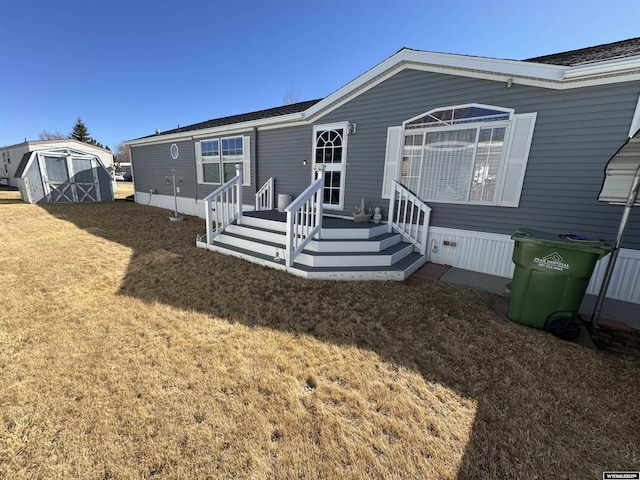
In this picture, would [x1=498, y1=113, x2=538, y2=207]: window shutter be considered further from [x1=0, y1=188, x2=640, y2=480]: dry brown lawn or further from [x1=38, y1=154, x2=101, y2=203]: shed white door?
[x1=38, y1=154, x2=101, y2=203]: shed white door

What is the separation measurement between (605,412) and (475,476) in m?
1.28

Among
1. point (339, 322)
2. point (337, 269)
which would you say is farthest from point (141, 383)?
point (337, 269)

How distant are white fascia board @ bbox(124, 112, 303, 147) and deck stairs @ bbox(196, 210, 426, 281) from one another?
296cm

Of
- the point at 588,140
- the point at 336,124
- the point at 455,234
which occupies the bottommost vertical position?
the point at 455,234

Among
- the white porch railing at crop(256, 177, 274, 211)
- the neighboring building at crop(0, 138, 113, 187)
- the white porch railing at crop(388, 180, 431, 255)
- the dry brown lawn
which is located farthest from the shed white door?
the white porch railing at crop(388, 180, 431, 255)

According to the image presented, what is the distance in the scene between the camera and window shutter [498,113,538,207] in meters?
4.05

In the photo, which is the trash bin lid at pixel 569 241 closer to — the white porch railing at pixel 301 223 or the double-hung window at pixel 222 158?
the white porch railing at pixel 301 223

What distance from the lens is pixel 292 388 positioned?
80.4 inches

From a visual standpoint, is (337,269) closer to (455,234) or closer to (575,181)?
(455,234)

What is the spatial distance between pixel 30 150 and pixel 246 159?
56.5ft

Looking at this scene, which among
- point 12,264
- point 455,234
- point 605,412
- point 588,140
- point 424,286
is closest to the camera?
point 605,412

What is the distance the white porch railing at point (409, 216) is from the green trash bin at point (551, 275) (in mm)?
2027

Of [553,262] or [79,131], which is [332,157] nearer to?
[553,262]

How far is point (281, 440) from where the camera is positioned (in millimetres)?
1629
